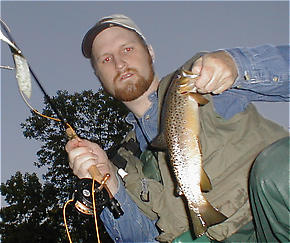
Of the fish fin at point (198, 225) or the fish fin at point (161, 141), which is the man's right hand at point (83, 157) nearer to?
the fish fin at point (161, 141)

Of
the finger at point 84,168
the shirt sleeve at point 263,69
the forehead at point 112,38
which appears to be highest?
the forehead at point 112,38

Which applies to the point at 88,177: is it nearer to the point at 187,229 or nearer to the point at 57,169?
the point at 187,229

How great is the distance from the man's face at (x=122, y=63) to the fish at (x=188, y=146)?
1474 millimetres

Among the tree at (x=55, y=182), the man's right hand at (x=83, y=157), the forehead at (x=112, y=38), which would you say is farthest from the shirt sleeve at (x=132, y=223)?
the tree at (x=55, y=182)

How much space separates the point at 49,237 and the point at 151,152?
18428mm

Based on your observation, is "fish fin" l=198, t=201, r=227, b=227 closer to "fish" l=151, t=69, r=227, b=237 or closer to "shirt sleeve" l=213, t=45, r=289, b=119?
"fish" l=151, t=69, r=227, b=237

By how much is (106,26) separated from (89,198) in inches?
74.8

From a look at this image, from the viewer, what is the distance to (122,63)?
11.8 feet

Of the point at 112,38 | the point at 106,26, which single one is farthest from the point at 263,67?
the point at 106,26

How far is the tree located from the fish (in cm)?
1452

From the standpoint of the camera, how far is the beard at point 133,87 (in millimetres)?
3559

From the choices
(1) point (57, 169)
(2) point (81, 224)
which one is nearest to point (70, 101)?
(1) point (57, 169)

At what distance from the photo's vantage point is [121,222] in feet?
10.7

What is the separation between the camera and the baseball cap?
3.76 meters
